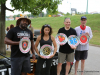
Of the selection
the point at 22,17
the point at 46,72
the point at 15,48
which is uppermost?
the point at 22,17

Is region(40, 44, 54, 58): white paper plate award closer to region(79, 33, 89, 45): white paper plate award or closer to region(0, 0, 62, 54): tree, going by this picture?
region(79, 33, 89, 45): white paper plate award

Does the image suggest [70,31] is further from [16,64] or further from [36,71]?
[16,64]

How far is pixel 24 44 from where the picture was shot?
314cm

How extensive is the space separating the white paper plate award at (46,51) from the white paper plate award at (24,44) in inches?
16.7

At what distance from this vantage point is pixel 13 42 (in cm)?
298

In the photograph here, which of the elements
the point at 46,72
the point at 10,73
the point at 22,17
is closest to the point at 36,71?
the point at 46,72

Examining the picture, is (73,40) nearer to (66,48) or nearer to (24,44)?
(66,48)

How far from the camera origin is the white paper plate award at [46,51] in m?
3.49

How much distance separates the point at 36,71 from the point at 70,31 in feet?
4.78

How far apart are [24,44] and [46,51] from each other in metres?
0.69

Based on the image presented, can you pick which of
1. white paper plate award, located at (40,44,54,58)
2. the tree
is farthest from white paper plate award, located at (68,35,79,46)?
the tree

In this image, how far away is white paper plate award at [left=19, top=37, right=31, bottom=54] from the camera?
3048 millimetres

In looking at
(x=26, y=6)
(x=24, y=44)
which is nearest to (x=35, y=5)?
(x=26, y=6)

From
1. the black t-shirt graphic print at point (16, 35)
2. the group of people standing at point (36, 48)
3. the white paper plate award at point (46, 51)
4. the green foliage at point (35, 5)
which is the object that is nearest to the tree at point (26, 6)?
the green foliage at point (35, 5)
